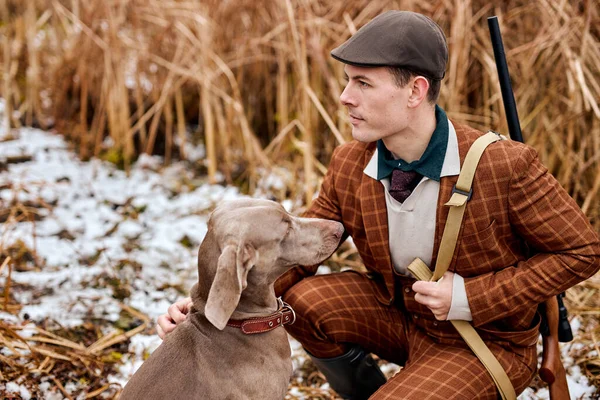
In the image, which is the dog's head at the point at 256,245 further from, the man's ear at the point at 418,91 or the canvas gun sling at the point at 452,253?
the man's ear at the point at 418,91

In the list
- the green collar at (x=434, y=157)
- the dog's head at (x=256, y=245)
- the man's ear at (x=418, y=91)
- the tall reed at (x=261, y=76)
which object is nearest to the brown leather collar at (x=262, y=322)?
the dog's head at (x=256, y=245)

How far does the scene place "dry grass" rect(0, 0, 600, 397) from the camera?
4.01 meters

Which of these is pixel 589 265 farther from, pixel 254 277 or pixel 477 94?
pixel 477 94

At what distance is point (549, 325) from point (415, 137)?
955 mm

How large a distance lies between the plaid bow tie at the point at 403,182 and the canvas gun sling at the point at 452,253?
0.18 metres

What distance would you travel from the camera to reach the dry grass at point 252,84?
13.1 ft

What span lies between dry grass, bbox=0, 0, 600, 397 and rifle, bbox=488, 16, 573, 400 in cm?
53

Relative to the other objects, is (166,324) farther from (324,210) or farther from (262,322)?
(324,210)

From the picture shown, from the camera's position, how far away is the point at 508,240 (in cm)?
247

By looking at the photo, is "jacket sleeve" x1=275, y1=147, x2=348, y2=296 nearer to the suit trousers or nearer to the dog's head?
the suit trousers

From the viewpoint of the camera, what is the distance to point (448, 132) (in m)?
2.49

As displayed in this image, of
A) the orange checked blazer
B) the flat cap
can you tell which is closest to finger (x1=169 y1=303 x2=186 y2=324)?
the orange checked blazer

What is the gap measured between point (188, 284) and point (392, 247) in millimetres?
1880

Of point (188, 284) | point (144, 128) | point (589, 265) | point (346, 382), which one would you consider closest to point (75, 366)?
point (188, 284)
